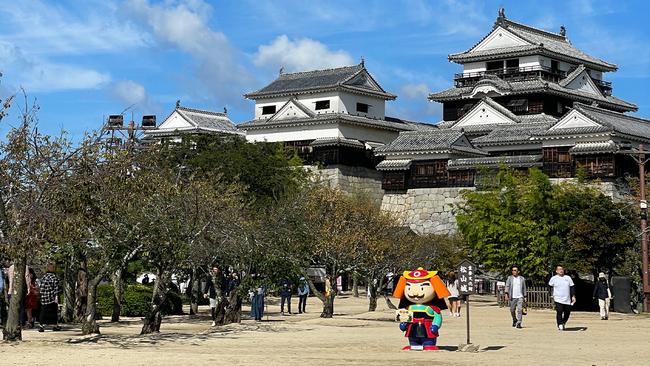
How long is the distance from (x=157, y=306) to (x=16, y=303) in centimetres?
444

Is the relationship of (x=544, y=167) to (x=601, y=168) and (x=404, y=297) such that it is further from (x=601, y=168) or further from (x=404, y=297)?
(x=404, y=297)

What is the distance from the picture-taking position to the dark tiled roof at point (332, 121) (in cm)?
6812

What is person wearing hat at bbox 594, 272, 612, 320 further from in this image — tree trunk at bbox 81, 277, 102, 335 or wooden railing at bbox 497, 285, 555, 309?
tree trunk at bbox 81, 277, 102, 335

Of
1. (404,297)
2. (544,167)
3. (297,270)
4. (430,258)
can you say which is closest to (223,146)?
(430,258)

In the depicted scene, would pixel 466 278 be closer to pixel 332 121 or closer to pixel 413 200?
pixel 413 200

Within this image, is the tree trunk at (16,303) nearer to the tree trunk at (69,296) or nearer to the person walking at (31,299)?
the person walking at (31,299)

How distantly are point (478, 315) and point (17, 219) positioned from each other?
1918 cm

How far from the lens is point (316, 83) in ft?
236

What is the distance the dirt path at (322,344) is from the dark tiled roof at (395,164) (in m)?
32.9

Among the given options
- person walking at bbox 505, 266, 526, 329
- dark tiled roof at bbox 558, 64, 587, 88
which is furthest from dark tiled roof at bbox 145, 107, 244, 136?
person walking at bbox 505, 266, 526, 329

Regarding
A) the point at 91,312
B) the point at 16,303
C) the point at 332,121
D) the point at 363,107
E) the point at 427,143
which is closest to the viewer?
the point at 16,303

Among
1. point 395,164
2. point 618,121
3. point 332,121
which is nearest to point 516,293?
point 618,121

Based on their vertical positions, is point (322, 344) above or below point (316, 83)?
below

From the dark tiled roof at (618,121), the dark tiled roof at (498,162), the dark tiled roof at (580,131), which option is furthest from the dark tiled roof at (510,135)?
the dark tiled roof at (618,121)
